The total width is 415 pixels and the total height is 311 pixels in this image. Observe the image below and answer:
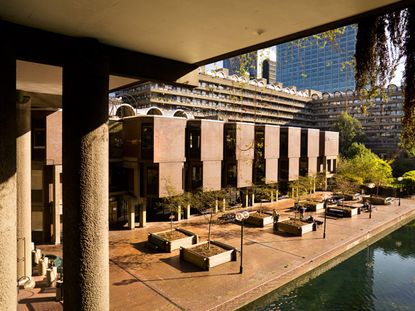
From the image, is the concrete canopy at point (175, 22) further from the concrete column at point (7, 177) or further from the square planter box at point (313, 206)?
the square planter box at point (313, 206)

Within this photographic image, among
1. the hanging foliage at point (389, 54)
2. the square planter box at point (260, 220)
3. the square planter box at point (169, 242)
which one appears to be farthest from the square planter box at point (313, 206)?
the hanging foliage at point (389, 54)

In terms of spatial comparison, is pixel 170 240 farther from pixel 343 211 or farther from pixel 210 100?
pixel 210 100

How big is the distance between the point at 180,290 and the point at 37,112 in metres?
14.7

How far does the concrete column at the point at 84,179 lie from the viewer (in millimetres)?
4410

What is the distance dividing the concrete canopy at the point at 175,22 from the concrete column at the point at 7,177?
14.9 inches

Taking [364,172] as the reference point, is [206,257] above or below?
below

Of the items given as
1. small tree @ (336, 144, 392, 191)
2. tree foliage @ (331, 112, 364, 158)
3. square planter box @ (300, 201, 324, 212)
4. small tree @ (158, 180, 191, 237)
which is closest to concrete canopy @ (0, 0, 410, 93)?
small tree @ (158, 180, 191, 237)

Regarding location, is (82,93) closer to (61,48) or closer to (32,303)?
(61,48)

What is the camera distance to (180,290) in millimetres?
14258

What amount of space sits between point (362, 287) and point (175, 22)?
58.3 feet

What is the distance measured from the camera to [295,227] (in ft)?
77.4

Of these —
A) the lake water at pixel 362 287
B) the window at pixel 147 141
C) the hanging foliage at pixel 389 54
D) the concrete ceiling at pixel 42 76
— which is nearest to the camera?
the hanging foliage at pixel 389 54

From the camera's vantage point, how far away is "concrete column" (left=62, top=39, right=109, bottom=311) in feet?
14.5

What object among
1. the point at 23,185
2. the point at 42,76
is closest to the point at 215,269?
the point at 23,185
